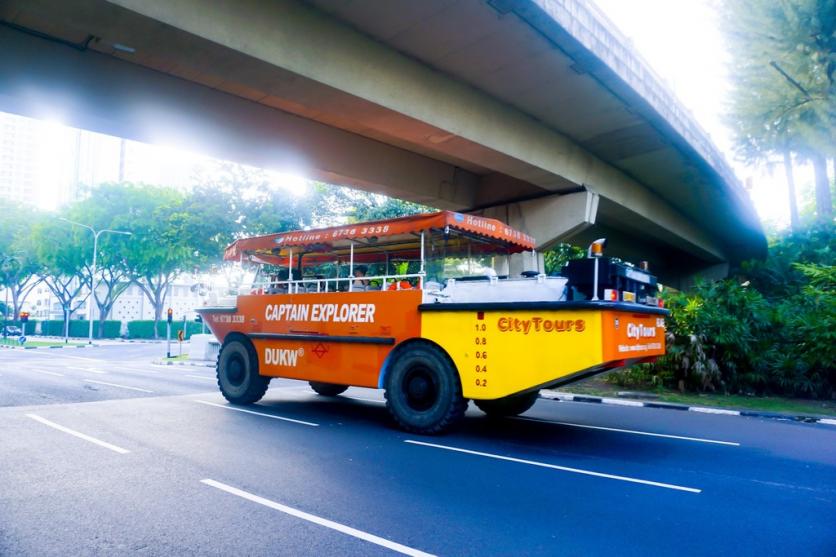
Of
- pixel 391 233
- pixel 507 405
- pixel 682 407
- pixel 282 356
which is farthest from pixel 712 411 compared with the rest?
pixel 282 356

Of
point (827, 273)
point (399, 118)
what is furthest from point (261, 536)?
point (827, 273)

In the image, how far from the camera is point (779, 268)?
2275 centimetres

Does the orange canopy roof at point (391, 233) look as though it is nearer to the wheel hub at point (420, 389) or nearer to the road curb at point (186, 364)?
the wheel hub at point (420, 389)

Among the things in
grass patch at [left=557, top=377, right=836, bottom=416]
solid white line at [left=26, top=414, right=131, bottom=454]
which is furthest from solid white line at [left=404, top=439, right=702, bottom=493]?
grass patch at [left=557, top=377, right=836, bottom=416]

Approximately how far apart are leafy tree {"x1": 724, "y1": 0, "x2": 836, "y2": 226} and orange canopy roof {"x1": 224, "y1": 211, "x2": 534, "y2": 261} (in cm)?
911

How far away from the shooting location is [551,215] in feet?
49.6

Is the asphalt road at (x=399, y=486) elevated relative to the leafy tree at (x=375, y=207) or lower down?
lower down

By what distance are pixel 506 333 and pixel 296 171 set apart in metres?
7.94

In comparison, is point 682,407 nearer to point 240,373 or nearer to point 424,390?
point 424,390

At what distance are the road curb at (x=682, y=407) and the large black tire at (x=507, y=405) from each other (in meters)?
3.54

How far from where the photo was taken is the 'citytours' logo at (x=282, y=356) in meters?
9.01

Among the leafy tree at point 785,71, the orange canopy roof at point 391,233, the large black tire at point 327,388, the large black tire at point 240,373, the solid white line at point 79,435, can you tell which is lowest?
the solid white line at point 79,435

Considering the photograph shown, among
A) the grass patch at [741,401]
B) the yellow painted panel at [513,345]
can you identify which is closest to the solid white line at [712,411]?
the grass patch at [741,401]

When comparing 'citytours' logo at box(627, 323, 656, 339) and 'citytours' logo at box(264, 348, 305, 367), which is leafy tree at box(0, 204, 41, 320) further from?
'citytours' logo at box(627, 323, 656, 339)
